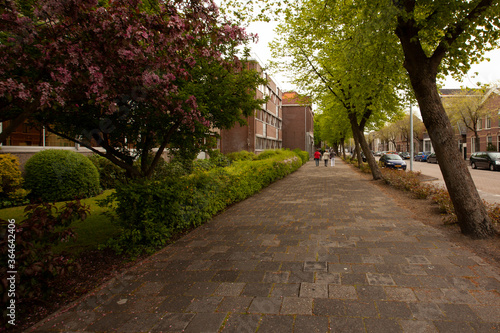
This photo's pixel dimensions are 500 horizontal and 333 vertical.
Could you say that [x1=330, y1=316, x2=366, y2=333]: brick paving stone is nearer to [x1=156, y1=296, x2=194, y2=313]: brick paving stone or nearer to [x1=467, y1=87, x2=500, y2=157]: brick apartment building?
[x1=156, y1=296, x2=194, y2=313]: brick paving stone

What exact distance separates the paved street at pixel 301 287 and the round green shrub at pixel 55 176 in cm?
537

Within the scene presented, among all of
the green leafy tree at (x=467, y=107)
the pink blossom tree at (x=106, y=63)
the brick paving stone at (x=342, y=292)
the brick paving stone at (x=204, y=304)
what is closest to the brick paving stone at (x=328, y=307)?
the brick paving stone at (x=342, y=292)

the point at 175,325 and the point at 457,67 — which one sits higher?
the point at 457,67

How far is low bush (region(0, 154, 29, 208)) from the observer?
310 inches

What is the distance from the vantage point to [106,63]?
3.43 meters

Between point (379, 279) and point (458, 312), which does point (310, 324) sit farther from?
point (458, 312)

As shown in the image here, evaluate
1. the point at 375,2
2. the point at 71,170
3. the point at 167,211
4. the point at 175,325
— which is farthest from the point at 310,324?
the point at 71,170

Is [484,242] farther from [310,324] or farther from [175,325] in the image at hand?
[175,325]

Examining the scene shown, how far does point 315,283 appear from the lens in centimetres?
358

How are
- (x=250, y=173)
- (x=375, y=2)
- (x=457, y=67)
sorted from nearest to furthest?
(x=375, y=2)
(x=457, y=67)
(x=250, y=173)

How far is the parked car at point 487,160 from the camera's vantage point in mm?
22422

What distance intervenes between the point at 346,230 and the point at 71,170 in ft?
26.4

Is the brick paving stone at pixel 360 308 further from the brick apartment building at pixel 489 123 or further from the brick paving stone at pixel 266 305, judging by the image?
the brick apartment building at pixel 489 123

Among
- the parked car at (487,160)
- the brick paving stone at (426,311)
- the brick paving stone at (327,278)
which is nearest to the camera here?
the brick paving stone at (426,311)
